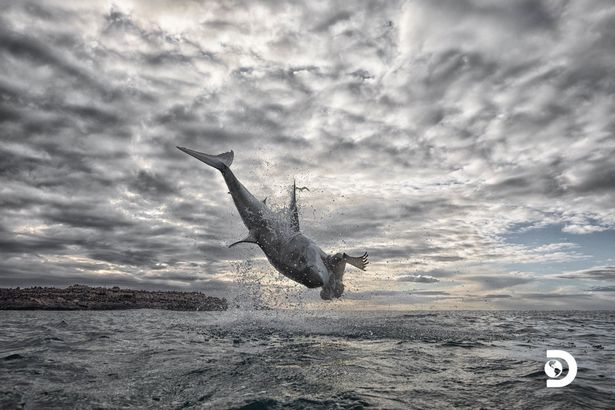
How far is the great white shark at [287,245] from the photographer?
15664 millimetres

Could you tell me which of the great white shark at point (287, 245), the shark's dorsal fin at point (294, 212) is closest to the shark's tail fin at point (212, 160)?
the great white shark at point (287, 245)

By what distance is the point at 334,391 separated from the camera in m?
7.31

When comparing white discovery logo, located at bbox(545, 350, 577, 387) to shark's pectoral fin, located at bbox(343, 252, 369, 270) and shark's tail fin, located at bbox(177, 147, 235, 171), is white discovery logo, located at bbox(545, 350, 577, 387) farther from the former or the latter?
shark's tail fin, located at bbox(177, 147, 235, 171)

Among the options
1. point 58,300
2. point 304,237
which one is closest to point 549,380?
point 304,237

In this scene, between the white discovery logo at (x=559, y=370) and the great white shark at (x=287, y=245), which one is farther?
the great white shark at (x=287, y=245)

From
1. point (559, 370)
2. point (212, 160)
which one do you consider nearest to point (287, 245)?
point (212, 160)

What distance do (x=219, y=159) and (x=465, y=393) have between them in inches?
564

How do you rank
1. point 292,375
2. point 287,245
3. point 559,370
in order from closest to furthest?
point 292,375, point 559,370, point 287,245

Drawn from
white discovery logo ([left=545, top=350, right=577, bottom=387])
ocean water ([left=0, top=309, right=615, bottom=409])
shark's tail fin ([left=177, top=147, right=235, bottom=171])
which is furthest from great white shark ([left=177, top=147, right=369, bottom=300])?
white discovery logo ([left=545, top=350, right=577, bottom=387])

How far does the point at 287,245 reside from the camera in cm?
1617

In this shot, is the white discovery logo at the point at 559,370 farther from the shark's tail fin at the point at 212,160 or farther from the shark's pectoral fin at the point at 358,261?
the shark's tail fin at the point at 212,160

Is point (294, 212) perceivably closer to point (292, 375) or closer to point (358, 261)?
point (358, 261)

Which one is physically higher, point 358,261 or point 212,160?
point 212,160

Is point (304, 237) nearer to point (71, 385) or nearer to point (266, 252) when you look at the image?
point (266, 252)
